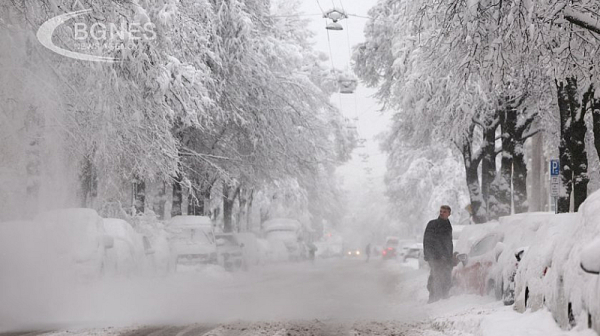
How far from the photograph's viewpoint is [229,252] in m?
29.1

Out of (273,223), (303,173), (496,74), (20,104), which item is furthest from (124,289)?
(273,223)

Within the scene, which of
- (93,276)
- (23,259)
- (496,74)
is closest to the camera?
(496,74)

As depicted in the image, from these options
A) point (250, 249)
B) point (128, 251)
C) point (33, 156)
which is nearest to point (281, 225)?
point (250, 249)

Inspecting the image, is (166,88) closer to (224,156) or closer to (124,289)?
(124,289)

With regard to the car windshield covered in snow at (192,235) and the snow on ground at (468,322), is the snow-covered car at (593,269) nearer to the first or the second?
the snow on ground at (468,322)

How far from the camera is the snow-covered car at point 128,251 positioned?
1695 cm

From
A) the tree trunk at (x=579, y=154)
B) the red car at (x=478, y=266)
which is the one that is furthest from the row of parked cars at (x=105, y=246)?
the tree trunk at (x=579, y=154)

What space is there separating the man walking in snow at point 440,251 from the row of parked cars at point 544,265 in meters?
0.25

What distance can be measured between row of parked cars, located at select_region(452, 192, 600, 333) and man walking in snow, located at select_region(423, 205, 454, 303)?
9.7 inches

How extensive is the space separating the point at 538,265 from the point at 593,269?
297 cm

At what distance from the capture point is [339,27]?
31.0 m

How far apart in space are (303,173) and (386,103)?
4350 millimetres

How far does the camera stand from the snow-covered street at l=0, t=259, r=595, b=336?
10.2 meters

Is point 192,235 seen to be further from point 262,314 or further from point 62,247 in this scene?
point 262,314
